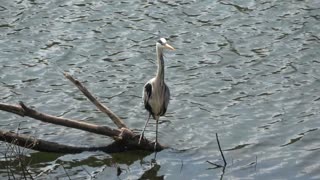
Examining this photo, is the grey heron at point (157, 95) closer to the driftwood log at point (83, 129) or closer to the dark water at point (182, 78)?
the driftwood log at point (83, 129)

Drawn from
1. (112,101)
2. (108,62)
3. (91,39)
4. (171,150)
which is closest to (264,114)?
(171,150)

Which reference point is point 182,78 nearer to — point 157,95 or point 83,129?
point 157,95

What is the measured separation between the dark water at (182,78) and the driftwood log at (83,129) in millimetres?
126

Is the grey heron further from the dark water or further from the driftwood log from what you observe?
the dark water

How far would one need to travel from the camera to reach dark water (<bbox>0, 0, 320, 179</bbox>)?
31.3 feet

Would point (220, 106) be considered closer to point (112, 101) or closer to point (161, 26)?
point (112, 101)

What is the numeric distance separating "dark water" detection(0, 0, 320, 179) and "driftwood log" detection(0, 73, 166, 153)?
0.41 ft

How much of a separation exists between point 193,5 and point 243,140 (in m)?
5.30

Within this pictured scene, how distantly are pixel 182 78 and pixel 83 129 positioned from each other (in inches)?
118

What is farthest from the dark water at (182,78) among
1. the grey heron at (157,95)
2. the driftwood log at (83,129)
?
the grey heron at (157,95)

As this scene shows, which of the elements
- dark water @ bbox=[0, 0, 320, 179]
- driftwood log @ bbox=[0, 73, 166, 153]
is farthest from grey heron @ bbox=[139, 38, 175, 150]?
dark water @ bbox=[0, 0, 320, 179]

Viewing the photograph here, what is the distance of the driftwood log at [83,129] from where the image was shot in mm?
8969

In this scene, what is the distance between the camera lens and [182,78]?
1188cm

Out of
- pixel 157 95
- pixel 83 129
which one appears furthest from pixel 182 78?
pixel 83 129
